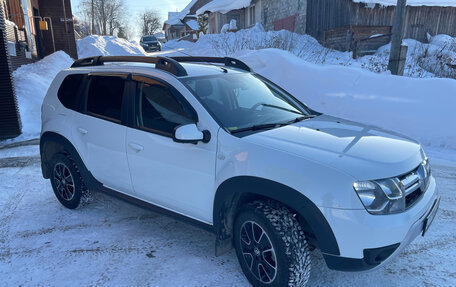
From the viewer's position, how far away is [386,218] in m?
2.22

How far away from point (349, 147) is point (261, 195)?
2.48 ft

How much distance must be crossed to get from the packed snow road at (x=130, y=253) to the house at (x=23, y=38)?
4168 millimetres

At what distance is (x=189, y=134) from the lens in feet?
8.85

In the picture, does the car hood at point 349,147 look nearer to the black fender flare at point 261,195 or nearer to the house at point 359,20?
the black fender flare at point 261,195

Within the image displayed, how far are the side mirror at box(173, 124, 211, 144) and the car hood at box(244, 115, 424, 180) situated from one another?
372 millimetres

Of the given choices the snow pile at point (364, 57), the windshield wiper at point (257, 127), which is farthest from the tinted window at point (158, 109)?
the snow pile at point (364, 57)

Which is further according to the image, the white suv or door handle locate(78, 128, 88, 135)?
door handle locate(78, 128, 88, 135)

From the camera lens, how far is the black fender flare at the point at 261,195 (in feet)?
7.48

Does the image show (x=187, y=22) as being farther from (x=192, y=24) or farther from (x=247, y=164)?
(x=247, y=164)

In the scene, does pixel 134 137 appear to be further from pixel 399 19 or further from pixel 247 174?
pixel 399 19

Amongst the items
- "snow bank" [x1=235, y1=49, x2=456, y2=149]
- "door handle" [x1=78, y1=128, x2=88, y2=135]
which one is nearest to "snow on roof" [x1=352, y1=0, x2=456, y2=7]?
"snow bank" [x1=235, y1=49, x2=456, y2=149]

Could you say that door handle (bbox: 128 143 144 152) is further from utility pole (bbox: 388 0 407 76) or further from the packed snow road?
utility pole (bbox: 388 0 407 76)

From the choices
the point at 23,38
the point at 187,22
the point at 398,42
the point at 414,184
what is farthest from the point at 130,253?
the point at 187,22

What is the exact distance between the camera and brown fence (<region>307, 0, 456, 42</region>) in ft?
64.8
